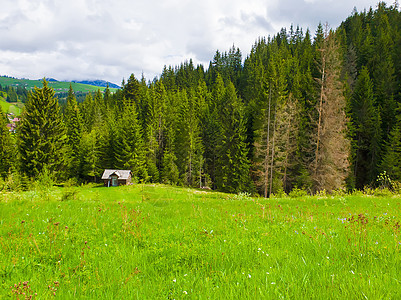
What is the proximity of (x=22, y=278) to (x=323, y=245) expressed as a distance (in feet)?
15.3

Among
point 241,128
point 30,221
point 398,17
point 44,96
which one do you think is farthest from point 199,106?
point 398,17

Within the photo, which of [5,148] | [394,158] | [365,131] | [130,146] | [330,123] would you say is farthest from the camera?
[130,146]

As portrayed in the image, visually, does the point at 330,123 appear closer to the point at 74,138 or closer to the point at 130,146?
the point at 130,146

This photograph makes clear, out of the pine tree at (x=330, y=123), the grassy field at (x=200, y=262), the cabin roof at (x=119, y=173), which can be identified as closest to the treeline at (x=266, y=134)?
the pine tree at (x=330, y=123)

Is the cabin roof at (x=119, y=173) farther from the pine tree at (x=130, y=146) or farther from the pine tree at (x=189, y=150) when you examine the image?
the pine tree at (x=189, y=150)

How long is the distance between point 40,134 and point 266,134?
40.1 m

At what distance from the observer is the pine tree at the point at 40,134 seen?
1467 inches

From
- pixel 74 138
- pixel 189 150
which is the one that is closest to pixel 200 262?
pixel 189 150

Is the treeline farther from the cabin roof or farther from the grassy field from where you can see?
the grassy field

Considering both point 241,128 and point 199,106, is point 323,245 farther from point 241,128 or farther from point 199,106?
point 199,106

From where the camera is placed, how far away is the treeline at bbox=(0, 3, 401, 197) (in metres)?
24.8

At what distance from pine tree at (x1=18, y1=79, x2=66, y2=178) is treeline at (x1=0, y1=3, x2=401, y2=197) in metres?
0.17

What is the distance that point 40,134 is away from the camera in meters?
38.5

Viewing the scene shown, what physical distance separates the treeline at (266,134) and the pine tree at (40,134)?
0.57ft
